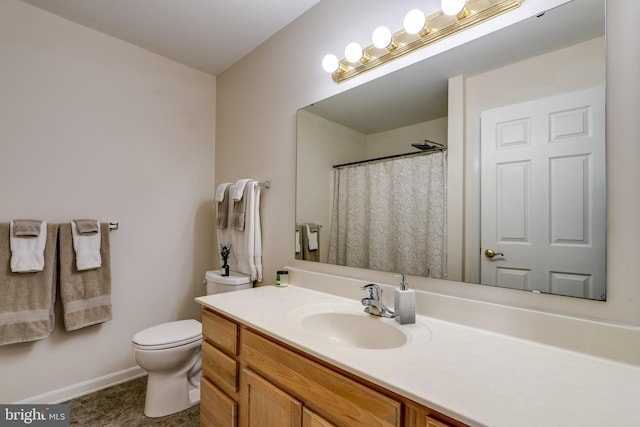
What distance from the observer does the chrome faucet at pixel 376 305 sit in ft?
3.96

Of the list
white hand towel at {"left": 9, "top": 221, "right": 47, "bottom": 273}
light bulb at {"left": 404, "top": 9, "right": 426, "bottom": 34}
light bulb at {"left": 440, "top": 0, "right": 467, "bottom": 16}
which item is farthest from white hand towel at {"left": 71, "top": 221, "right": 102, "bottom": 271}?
light bulb at {"left": 440, "top": 0, "right": 467, "bottom": 16}

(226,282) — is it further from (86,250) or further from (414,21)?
(414,21)

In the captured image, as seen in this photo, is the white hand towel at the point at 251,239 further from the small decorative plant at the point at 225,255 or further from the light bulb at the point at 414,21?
the light bulb at the point at 414,21

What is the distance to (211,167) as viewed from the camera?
2.68m

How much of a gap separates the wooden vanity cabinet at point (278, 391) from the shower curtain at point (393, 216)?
61cm

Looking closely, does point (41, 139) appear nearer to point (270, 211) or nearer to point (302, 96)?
point (270, 211)

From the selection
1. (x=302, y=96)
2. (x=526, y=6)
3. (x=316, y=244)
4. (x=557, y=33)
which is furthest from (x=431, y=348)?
(x=302, y=96)

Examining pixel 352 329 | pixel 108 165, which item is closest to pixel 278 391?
pixel 352 329

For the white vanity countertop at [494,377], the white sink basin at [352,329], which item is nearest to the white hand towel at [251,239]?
the white sink basin at [352,329]

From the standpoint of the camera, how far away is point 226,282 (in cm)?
202

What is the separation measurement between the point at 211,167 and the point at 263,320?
1.87 metres

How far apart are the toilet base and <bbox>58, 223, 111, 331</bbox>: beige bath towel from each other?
58 cm

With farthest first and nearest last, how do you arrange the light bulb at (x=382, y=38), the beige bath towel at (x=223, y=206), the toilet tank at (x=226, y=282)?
the beige bath towel at (x=223, y=206), the toilet tank at (x=226, y=282), the light bulb at (x=382, y=38)

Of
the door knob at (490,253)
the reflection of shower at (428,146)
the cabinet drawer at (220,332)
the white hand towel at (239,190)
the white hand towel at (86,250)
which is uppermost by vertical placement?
the reflection of shower at (428,146)
